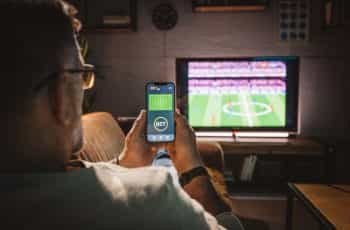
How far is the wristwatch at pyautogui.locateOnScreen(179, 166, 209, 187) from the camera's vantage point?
1.16 metres

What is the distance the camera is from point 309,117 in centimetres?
371

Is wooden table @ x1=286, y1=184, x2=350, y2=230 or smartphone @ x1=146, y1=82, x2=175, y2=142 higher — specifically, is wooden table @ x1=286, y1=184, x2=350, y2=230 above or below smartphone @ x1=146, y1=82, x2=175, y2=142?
below

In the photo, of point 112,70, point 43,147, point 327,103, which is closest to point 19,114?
point 43,147

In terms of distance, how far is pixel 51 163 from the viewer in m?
0.63

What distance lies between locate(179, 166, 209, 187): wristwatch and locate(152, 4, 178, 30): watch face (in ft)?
9.18

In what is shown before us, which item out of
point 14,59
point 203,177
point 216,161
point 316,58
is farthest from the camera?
point 316,58

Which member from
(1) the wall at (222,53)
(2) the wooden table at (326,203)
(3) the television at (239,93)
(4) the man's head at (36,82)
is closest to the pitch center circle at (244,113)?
(3) the television at (239,93)

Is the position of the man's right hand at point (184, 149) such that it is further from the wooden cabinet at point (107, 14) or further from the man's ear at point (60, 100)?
the wooden cabinet at point (107, 14)

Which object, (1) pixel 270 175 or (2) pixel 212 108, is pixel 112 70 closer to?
(2) pixel 212 108

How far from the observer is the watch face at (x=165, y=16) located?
374cm

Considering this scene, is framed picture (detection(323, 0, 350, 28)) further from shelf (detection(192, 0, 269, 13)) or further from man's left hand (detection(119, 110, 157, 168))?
man's left hand (detection(119, 110, 157, 168))

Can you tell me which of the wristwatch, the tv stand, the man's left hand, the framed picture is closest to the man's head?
the wristwatch

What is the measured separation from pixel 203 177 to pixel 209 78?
7.79ft

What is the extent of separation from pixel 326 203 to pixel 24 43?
1.60 m
